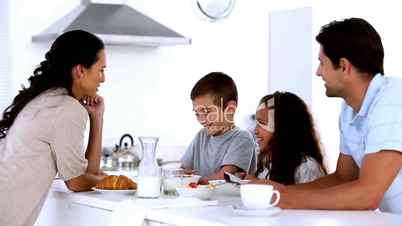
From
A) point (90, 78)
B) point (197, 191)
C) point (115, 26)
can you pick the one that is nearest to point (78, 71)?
point (90, 78)

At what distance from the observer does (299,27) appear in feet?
20.3

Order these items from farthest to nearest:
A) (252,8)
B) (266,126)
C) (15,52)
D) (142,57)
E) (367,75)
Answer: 1. (252,8)
2. (142,57)
3. (15,52)
4. (266,126)
5. (367,75)

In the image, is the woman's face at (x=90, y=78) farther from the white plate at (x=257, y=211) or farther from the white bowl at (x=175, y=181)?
the white plate at (x=257, y=211)

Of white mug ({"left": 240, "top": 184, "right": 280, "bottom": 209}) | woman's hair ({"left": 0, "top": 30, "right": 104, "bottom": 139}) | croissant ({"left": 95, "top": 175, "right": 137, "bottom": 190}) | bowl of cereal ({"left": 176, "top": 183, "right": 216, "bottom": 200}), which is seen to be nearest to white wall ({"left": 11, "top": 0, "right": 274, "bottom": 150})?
woman's hair ({"left": 0, "top": 30, "right": 104, "bottom": 139})

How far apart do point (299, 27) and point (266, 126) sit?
321 cm

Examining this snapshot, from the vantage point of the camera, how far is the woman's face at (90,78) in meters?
2.79

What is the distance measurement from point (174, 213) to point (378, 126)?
2.11 ft

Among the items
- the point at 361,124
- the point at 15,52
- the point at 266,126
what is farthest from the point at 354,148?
the point at 15,52

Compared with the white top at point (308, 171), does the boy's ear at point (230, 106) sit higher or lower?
higher

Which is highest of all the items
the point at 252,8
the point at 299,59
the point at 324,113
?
the point at 252,8

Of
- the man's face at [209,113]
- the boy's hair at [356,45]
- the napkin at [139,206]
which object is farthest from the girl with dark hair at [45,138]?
the boy's hair at [356,45]

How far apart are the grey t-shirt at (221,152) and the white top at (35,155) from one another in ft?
2.47

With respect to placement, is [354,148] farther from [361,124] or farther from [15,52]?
[15,52]

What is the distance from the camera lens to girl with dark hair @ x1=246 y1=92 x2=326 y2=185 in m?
2.98
